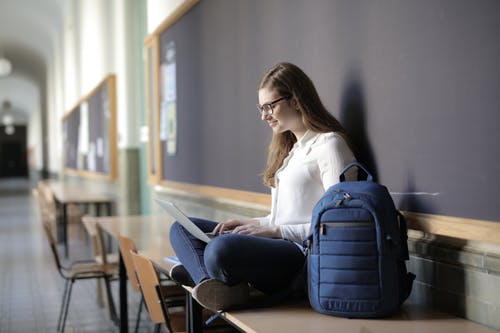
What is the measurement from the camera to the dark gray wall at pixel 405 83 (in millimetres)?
1857

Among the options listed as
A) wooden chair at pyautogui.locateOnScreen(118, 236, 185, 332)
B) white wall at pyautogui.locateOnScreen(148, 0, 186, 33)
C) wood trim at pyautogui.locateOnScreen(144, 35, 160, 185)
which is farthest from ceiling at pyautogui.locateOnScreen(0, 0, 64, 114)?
wooden chair at pyautogui.locateOnScreen(118, 236, 185, 332)

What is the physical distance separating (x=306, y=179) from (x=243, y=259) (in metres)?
0.48

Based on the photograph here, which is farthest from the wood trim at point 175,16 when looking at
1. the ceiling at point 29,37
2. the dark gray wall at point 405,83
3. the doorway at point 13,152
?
the doorway at point 13,152

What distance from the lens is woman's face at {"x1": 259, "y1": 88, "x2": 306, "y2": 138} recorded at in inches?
98.5

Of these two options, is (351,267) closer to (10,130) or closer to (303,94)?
(303,94)

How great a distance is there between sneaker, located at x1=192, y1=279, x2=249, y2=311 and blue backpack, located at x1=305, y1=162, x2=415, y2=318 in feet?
0.81

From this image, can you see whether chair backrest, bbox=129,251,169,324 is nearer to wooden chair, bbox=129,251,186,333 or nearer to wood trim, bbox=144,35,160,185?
wooden chair, bbox=129,251,186,333

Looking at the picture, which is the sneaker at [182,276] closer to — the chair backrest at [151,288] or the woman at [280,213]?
the woman at [280,213]

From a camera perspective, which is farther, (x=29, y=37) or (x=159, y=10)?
(x=29, y=37)

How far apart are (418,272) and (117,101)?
6828 mm

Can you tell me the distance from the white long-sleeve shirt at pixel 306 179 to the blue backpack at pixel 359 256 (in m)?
0.31

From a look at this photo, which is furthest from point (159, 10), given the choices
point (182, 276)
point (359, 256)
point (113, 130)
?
point (359, 256)

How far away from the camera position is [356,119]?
2.57 meters

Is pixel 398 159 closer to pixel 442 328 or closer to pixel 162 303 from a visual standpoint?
pixel 442 328
